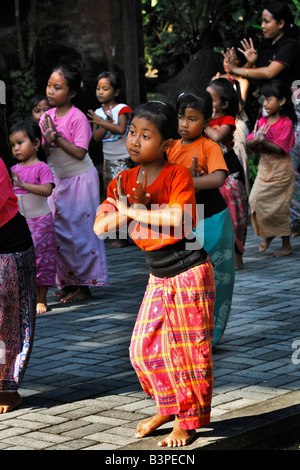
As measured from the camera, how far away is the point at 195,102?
5508 millimetres

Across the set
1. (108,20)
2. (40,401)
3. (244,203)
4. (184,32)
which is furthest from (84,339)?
(184,32)

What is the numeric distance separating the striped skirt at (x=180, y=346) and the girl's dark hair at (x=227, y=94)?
3.13 m

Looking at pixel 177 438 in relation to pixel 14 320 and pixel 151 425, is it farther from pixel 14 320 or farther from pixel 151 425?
pixel 14 320

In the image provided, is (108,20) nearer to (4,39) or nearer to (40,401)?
(4,39)

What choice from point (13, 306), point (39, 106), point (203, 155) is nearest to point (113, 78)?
point (39, 106)

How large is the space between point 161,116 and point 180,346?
3.45 ft

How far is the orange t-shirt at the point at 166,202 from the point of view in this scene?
168 inches

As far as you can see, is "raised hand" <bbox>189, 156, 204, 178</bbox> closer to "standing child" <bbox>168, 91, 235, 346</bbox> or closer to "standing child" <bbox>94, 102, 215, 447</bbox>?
"standing child" <bbox>168, 91, 235, 346</bbox>

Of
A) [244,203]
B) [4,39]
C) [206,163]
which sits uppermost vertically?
[4,39]

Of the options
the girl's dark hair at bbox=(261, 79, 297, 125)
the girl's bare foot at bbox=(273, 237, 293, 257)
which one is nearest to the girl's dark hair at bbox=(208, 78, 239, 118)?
the girl's dark hair at bbox=(261, 79, 297, 125)

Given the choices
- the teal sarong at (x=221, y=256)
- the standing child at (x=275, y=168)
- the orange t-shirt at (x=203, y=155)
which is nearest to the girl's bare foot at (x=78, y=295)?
the teal sarong at (x=221, y=256)

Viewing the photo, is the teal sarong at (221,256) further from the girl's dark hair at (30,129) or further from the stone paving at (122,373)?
the girl's dark hair at (30,129)

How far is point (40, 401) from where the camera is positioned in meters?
5.26
